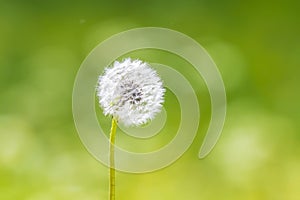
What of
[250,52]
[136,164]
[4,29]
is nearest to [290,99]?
[250,52]

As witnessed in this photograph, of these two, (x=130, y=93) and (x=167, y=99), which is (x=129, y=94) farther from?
(x=167, y=99)

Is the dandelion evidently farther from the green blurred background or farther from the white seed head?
the green blurred background

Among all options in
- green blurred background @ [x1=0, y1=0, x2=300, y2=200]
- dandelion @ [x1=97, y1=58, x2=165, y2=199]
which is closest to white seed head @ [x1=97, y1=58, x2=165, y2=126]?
dandelion @ [x1=97, y1=58, x2=165, y2=199]

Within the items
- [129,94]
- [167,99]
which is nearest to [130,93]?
[129,94]

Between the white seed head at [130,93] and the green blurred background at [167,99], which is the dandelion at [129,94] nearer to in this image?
the white seed head at [130,93]

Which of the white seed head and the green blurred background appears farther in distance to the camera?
the green blurred background

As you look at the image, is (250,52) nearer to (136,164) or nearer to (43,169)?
(136,164)
